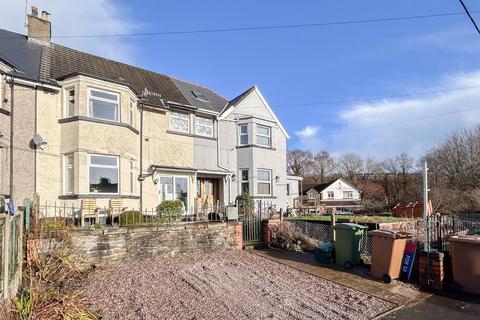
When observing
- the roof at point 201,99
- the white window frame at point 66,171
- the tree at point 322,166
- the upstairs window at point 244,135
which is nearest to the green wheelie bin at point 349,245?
the white window frame at point 66,171

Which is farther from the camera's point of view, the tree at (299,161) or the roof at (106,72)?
the tree at (299,161)

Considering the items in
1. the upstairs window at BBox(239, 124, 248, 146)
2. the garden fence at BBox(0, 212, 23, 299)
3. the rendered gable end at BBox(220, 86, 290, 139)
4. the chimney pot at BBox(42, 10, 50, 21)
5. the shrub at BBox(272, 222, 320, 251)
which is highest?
the chimney pot at BBox(42, 10, 50, 21)

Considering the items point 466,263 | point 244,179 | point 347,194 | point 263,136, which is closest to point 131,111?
point 244,179

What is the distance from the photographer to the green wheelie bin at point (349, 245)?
10305 mm

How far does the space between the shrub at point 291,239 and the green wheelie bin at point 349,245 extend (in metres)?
1.98

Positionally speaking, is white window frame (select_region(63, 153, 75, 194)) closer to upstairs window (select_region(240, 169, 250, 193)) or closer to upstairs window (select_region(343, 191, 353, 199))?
upstairs window (select_region(240, 169, 250, 193))

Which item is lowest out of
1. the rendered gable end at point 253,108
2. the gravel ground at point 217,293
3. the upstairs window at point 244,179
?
the gravel ground at point 217,293

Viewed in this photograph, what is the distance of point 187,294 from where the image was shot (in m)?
7.64

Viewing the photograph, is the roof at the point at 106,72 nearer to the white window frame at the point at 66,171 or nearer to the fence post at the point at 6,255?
the white window frame at the point at 66,171

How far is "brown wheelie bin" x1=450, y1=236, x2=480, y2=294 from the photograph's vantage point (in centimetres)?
834

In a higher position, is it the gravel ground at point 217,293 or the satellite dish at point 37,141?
the satellite dish at point 37,141

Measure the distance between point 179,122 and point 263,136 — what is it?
216 inches

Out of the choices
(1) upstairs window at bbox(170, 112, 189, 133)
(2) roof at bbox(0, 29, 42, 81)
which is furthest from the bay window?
(1) upstairs window at bbox(170, 112, 189, 133)

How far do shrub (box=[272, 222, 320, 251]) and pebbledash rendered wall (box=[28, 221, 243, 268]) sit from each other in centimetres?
140
